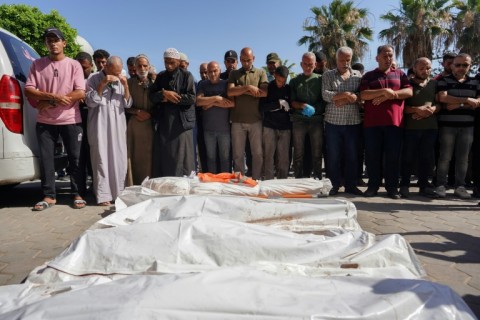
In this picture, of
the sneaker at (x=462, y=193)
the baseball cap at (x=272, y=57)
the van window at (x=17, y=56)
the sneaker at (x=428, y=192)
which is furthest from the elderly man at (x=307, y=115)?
the van window at (x=17, y=56)

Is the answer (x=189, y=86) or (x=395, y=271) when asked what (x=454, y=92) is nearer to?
(x=189, y=86)

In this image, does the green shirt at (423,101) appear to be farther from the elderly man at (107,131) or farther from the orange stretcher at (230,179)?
the elderly man at (107,131)

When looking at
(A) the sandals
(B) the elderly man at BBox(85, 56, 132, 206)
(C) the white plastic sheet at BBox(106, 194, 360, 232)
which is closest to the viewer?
(C) the white plastic sheet at BBox(106, 194, 360, 232)

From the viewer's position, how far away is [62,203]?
4.83m

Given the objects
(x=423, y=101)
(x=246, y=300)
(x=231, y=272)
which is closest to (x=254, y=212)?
(x=231, y=272)

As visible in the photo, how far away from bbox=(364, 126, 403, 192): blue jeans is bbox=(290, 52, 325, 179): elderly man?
2.34 ft

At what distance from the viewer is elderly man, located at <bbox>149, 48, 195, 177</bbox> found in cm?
508

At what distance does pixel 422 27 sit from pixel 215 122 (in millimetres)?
19870

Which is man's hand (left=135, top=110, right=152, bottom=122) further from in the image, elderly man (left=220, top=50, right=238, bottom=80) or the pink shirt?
elderly man (left=220, top=50, right=238, bottom=80)

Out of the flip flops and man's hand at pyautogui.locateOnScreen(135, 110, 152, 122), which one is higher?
man's hand at pyautogui.locateOnScreen(135, 110, 152, 122)

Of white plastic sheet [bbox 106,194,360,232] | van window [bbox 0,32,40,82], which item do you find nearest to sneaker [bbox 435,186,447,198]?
white plastic sheet [bbox 106,194,360,232]

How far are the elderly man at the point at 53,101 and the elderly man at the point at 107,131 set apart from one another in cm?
20

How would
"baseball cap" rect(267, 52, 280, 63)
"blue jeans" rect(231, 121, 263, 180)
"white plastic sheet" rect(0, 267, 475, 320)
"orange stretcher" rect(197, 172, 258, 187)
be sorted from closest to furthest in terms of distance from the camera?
1. "white plastic sheet" rect(0, 267, 475, 320)
2. "orange stretcher" rect(197, 172, 258, 187)
3. "blue jeans" rect(231, 121, 263, 180)
4. "baseball cap" rect(267, 52, 280, 63)

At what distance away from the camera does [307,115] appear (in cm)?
537
